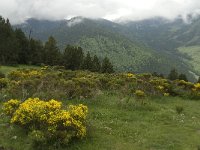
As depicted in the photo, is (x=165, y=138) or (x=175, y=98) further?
(x=175, y=98)

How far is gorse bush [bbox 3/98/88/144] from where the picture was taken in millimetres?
20247

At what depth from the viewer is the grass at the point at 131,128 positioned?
69.9 ft

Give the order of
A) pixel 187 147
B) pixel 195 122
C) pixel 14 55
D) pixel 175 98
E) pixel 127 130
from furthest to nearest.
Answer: pixel 14 55 < pixel 175 98 < pixel 195 122 < pixel 127 130 < pixel 187 147

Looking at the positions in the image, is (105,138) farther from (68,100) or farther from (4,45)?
(4,45)

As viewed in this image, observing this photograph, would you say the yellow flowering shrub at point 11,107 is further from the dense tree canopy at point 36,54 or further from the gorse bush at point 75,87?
the dense tree canopy at point 36,54

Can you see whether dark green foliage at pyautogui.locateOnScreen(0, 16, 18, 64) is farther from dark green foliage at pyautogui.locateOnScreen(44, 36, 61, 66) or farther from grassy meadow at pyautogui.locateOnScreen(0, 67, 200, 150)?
grassy meadow at pyautogui.locateOnScreen(0, 67, 200, 150)

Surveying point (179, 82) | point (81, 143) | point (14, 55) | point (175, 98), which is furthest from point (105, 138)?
point (14, 55)

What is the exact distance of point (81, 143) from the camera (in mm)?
Answer: 21172

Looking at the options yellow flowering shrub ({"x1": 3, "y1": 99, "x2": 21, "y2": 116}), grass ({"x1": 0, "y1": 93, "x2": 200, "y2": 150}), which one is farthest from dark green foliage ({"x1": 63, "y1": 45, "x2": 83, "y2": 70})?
yellow flowering shrub ({"x1": 3, "y1": 99, "x2": 21, "y2": 116})

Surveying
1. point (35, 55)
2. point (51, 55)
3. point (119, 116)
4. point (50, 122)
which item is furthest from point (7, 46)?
point (50, 122)

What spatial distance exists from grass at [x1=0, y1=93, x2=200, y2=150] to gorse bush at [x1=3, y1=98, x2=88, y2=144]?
0.67m

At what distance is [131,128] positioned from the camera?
24.4m

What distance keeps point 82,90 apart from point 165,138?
33.6 feet

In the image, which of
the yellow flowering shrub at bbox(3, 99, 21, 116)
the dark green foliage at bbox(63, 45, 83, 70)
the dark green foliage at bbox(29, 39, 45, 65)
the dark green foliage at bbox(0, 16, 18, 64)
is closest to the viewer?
the yellow flowering shrub at bbox(3, 99, 21, 116)
